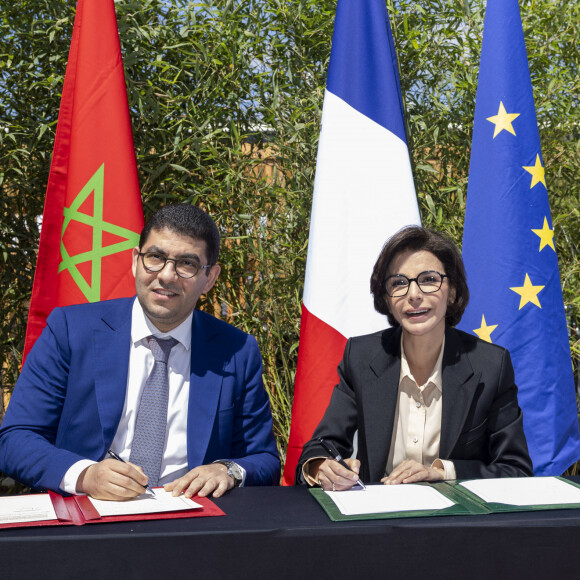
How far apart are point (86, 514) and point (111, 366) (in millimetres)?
619

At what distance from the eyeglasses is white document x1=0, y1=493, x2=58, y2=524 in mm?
670

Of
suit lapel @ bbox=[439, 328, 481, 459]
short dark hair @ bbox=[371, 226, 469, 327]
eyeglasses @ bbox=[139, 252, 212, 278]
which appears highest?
short dark hair @ bbox=[371, 226, 469, 327]

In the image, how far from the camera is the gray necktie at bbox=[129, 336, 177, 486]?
5.72ft

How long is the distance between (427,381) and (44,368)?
1103 millimetres

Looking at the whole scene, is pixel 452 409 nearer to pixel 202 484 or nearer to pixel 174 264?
pixel 202 484

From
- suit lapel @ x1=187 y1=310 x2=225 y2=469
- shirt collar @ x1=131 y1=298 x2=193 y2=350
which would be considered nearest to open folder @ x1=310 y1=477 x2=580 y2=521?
suit lapel @ x1=187 y1=310 x2=225 y2=469

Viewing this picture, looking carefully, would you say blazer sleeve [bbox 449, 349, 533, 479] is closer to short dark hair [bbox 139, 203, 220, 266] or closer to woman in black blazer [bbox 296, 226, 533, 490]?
woman in black blazer [bbox 296, 226, 533, 490]

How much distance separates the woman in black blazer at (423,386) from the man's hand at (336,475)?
0.55 feet

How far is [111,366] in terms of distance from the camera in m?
1.77

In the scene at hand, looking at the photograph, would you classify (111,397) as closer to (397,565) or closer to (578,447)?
(397,565)

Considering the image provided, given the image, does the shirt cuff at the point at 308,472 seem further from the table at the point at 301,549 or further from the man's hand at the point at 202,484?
the table at the point at 301,549

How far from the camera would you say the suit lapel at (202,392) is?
69.3 inches

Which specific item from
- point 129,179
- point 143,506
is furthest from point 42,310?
point 143,506

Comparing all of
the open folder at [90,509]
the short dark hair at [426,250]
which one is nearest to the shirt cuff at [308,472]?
the open folder at [90,509]
